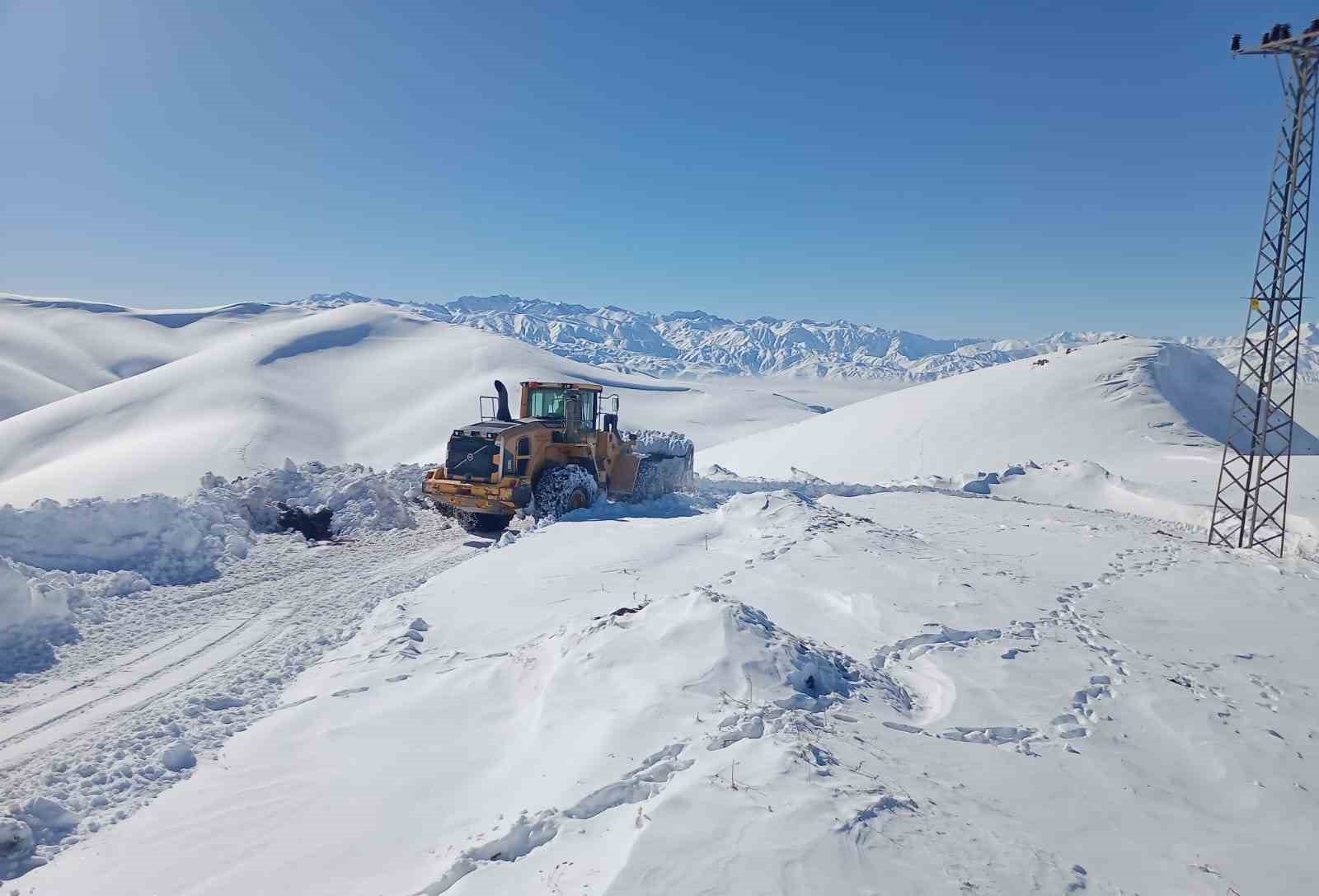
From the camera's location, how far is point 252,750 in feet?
17.5

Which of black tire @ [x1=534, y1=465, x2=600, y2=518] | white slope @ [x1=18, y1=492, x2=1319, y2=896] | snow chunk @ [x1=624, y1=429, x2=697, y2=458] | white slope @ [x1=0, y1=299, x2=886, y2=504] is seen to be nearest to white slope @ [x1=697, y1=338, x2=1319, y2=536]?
snow chunk @ [x1=624, y1=429, x2=697, y2=458]

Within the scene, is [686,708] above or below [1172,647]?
above

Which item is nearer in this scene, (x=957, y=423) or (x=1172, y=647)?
(x=1172, y=647)

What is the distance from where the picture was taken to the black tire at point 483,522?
42.5 feet

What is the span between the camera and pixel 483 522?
13.0 meters

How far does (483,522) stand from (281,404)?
47.1 meters

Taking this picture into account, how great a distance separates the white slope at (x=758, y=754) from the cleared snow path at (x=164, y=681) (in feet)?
0.62

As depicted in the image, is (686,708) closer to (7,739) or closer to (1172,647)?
(7,739)

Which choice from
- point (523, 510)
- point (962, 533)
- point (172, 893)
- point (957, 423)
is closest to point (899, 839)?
point (172, 893)

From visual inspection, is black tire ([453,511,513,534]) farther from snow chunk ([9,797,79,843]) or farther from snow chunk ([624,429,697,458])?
snow chunk ([9,797,79,843])

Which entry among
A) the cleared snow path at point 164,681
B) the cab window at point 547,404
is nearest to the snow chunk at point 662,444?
the cab window at point 547,404

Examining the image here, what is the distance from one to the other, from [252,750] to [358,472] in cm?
1153

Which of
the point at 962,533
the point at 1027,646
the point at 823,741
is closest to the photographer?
the point at 823,741

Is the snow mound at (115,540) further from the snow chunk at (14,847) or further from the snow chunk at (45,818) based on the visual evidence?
the snow chunk at (14,847)
